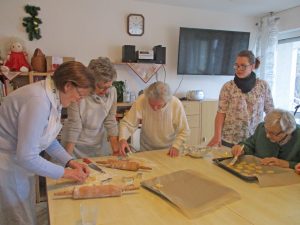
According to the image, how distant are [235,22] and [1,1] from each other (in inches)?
128

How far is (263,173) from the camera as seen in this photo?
4.61ft

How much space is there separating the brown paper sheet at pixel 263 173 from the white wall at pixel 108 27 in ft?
7.66

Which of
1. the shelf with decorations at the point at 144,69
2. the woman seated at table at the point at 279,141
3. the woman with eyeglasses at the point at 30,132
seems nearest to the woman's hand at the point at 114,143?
the woman with eyeglasses at the point at 30,132

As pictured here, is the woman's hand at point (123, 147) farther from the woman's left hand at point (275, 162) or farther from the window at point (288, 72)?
the window at point (288, 72)

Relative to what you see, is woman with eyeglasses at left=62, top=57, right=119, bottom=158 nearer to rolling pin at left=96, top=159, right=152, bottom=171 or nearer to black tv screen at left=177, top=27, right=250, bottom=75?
rolling pin at left=96, top=159, right=152, bottom=171

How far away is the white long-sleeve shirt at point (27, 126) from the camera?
1059 mm

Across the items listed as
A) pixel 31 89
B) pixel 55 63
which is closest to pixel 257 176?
pixel 31 89

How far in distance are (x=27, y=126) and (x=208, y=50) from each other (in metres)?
3.21

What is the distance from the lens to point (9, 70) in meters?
2.82

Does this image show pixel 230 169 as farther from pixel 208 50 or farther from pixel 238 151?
pixel 208 50

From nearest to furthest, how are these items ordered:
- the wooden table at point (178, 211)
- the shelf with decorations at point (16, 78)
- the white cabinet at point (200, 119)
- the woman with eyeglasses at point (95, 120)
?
the wooden table at point (178, 211) → the woman with eyeglasses at point (95, 120) → the shelf with decorations at point (16, 78) → the white cabinet at point (200, 119)

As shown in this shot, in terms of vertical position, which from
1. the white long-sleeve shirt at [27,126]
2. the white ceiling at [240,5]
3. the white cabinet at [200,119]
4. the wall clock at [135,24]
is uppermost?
the white ceiling at [240,5]

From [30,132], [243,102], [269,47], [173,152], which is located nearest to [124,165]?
[173,152]

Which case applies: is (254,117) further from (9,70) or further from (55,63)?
(9,70)
